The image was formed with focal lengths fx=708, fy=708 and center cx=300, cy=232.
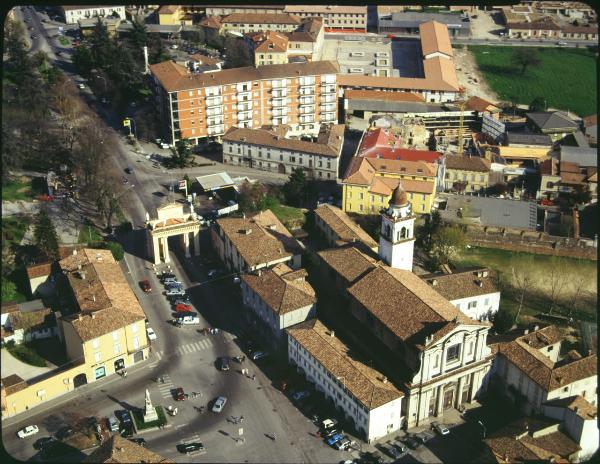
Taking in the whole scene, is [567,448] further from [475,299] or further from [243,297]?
[243,297]

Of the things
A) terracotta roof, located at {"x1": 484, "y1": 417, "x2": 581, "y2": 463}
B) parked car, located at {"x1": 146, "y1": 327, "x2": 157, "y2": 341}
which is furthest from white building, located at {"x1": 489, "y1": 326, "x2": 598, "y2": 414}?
parked car, located at {"x1": 146, "y1": 327, "x2": 157, "y2": 341}

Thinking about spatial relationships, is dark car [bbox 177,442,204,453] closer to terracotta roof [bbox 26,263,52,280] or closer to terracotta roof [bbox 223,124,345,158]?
terracotta roof [bbox 26,263,52,280]

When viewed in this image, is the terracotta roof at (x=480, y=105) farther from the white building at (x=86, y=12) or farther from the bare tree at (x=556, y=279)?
the white building at (x=86, y=12)

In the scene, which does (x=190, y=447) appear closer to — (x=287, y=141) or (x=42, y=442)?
(x=42, y=442)

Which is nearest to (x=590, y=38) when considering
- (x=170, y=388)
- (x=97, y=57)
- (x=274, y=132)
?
(x=274, y=132)

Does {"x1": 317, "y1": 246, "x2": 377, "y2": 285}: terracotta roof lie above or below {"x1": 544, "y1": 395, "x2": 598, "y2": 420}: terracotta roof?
above
